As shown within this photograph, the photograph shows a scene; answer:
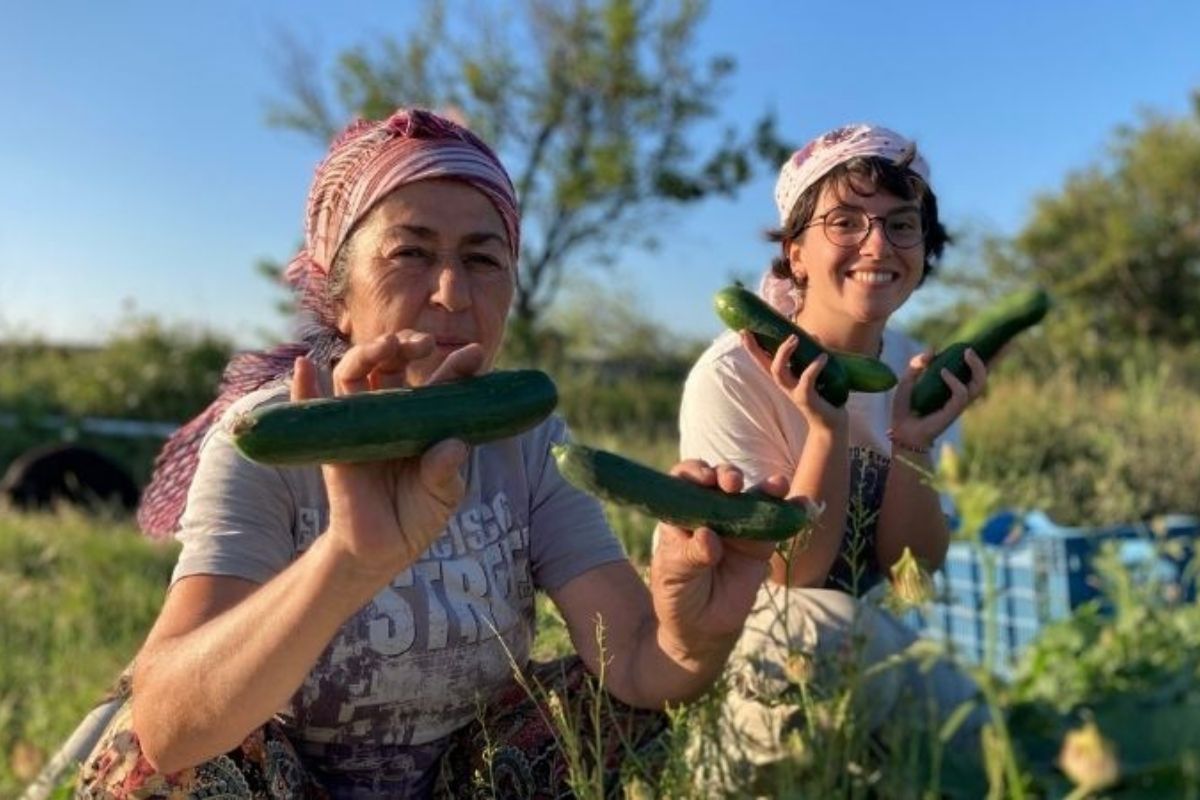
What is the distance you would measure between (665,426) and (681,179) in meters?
9.67

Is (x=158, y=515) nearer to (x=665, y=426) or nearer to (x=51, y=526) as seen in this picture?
(x=51, y=526)

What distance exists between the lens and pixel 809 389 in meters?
2.50

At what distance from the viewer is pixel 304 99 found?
25703mm

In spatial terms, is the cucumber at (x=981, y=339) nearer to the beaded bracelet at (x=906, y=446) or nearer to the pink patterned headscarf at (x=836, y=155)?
the beaded bracelet at (x=906, y=446)

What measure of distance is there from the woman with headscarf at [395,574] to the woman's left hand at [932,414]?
0.65m

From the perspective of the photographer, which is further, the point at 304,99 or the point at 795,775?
the point at 304,99

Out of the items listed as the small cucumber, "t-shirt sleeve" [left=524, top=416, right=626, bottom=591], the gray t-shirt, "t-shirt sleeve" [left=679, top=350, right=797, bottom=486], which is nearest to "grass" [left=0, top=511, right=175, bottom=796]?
the gray t-shirt

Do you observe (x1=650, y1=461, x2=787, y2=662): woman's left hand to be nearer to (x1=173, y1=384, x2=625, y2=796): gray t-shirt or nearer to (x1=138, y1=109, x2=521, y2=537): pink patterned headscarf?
(x1=173, y1=384, x2=625, y2=796): gray t-shirt

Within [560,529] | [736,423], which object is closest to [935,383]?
[736,423]

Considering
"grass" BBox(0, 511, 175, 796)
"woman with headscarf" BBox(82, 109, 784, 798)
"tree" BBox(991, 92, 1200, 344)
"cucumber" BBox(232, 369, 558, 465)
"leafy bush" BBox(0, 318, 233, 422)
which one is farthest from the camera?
"tree" BBox(991, 92, 1200, 344)

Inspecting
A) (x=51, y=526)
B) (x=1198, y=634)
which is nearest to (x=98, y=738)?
(x=1198, y=634)

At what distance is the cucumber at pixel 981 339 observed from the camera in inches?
108

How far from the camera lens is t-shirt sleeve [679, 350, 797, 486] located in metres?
2.87

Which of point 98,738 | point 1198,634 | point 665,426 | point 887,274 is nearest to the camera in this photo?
point 1198,634
